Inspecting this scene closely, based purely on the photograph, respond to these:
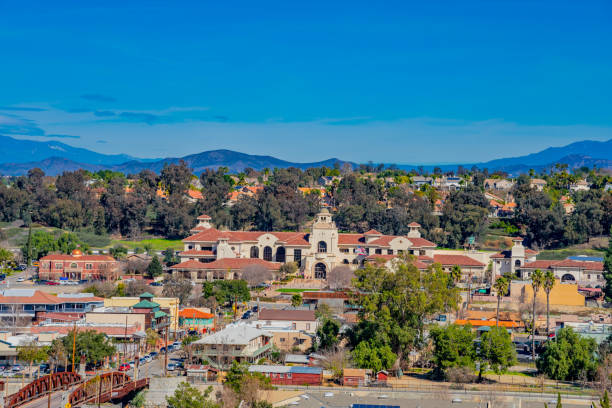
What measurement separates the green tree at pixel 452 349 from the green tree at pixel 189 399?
1215 cm

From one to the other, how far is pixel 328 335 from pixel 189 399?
40.1ft

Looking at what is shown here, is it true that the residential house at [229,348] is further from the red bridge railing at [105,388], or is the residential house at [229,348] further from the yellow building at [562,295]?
the yellow building at [562,295]

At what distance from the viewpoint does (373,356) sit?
4078 cm

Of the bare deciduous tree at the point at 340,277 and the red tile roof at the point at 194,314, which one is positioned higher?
the bare deciduous tree at the point at 340,277

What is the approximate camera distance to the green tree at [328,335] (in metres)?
44.9

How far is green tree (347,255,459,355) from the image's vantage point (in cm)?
4256

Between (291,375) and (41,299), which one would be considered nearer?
(291,375)

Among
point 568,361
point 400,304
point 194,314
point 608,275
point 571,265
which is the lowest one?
point 568,361

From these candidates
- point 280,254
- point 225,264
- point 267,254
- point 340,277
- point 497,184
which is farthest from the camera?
point 497,184

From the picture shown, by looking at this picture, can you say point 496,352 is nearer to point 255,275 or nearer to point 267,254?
point 255,275

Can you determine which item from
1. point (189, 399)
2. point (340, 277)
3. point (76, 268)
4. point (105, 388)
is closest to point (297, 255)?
point (340, 277)

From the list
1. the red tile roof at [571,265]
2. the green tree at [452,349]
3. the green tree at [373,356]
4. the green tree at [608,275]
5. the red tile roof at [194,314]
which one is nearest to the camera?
the green tree at [452,349]

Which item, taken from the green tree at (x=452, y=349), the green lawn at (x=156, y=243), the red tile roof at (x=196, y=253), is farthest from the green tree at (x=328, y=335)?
the green lawn at (x=156, y=243)

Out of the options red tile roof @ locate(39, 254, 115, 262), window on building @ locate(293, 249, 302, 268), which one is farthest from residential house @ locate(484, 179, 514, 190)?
red tile roof @ locate(39, 254, 115, 262)
